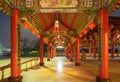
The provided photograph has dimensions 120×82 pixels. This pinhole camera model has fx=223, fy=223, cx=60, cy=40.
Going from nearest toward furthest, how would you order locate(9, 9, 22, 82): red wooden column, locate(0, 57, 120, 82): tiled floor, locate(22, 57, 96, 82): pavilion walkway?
locate(9, 9, 22, 82): red wooden column < locate(22, 57, 96, 82): pavilion walkway < locate(0, 57, 120, 82): tiled floor

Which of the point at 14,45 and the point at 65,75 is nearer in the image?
the point at 14,45

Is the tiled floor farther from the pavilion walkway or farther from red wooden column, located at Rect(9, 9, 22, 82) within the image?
red wooden column, located at Rect(9, 9, 22, 82)

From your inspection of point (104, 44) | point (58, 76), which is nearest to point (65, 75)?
point (58, 76)

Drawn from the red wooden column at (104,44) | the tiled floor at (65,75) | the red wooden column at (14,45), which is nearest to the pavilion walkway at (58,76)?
the tiled floor at (65,75)

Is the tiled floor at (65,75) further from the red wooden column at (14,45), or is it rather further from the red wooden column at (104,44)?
the red wooden column at (104,44)

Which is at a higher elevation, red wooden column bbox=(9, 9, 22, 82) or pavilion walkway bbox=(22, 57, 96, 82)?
red wooden column bbox=(9, 9, 22, 82)

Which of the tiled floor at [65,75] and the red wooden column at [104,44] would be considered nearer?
the red wooden column at [104,44]

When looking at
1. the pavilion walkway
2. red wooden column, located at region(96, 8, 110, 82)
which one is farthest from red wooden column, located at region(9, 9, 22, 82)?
red wooden column, located at region(96, 8, 110, 82)

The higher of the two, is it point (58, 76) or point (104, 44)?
point (104, 44)

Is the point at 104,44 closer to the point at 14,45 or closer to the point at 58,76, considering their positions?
the point at 58,76

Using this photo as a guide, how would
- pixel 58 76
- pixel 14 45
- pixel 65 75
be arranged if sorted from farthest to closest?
pixel 65 75 → pixel 58 76 → pixel 14 45

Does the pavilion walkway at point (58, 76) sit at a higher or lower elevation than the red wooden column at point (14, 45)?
lower

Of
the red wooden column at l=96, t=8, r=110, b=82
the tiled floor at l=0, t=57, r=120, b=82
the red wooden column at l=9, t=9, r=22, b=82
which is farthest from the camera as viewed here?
the tiled floor at l=0, t=57, r=120, b=82

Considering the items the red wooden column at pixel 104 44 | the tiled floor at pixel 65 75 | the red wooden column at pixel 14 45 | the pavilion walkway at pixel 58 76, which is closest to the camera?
the red wooden column at pixel 104 44
